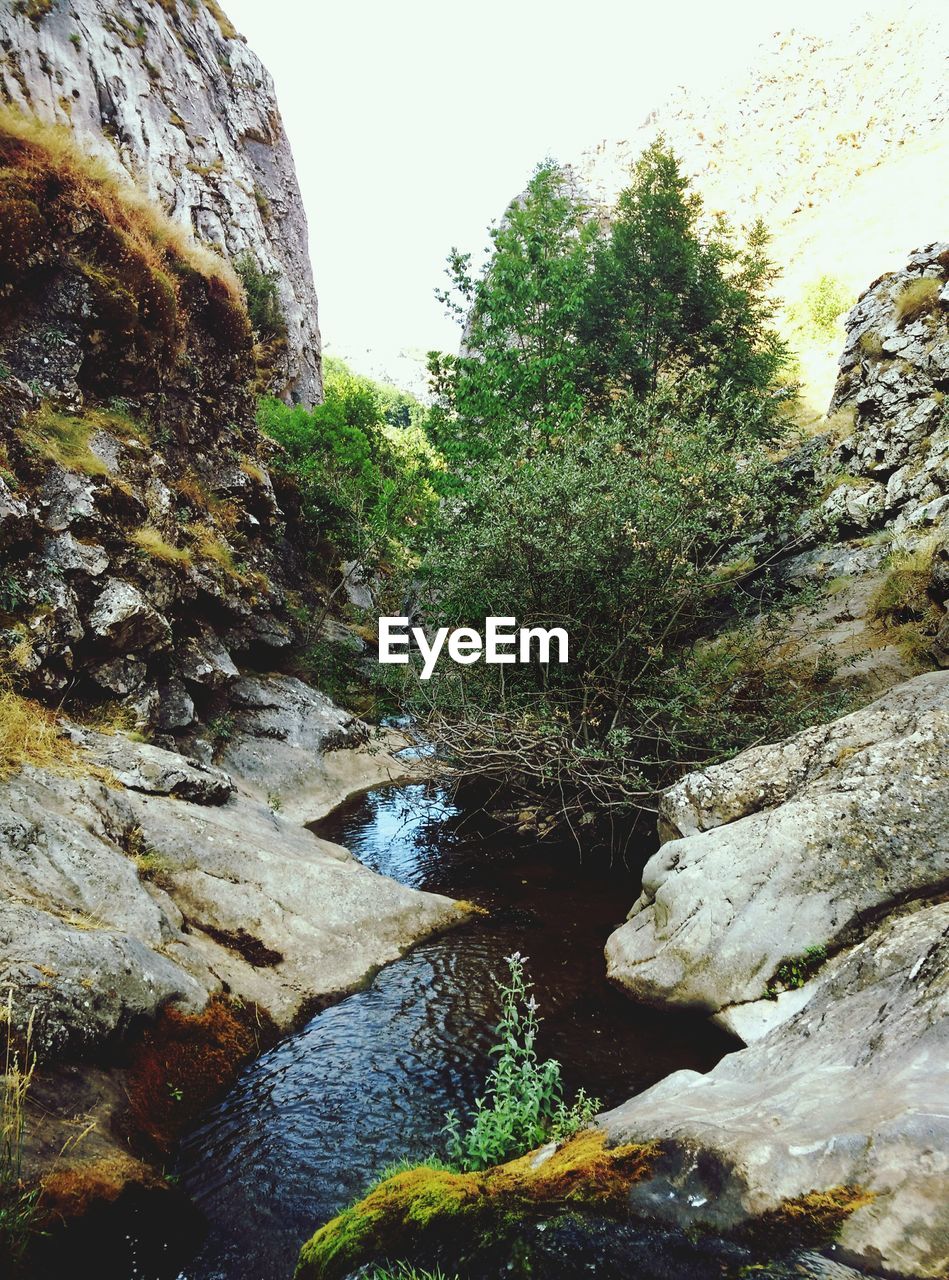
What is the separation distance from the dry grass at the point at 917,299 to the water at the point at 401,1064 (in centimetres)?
1987

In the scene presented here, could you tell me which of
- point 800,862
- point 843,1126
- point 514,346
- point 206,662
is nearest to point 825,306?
point 514,346

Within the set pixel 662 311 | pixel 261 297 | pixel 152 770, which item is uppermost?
pixel 261 297

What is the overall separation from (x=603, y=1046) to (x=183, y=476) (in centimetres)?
1675

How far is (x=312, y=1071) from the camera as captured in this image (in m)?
7.12

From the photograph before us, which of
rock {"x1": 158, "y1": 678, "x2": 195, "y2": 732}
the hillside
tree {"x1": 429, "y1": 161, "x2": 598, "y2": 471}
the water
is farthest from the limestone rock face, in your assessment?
the hillside

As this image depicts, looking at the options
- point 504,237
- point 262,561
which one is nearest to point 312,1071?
point 262,561

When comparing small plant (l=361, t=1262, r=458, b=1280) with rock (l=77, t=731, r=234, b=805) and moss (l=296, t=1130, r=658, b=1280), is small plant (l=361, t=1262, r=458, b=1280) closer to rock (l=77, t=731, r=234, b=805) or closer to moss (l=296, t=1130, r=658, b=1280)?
moss (l=296, t=1130, r=658, b=1280)

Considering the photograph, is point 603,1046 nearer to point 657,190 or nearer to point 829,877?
point 829,877

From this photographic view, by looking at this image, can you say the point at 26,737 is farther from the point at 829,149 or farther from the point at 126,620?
the point at 829,149

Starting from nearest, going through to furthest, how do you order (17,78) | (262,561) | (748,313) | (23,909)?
(23,909) → (262,561) → (17,78) → (748,313)

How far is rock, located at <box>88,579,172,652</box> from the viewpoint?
12.9m

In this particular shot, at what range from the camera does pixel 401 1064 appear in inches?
286

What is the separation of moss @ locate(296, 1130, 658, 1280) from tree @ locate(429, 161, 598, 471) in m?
18.9

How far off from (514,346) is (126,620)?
16.5 m
